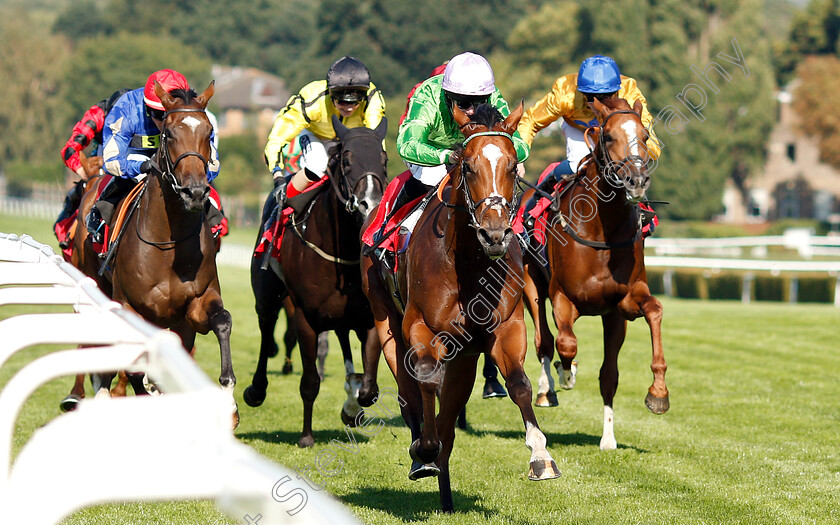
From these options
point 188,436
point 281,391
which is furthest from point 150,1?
point 188,436

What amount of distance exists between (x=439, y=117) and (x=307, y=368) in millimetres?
2375

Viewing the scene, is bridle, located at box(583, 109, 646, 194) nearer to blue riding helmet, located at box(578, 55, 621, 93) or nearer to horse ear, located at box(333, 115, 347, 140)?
blue riding helmet, located at box(578, 55, 621, 93)

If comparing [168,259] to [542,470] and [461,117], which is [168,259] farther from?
[542,470]

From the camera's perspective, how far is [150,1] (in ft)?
303

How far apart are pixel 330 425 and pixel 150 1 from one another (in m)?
90.4

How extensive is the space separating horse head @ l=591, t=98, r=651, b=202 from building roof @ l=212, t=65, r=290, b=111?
268 feet

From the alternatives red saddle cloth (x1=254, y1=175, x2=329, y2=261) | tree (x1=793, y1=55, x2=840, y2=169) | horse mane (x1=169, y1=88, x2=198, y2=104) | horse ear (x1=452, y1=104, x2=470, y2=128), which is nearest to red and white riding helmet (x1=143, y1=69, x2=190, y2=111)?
horse mane (x1=169, y1=88, x2=198, y2=104)

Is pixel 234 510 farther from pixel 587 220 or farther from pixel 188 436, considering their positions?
pixel 587 220

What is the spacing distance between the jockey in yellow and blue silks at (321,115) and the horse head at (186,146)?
98 centimetres

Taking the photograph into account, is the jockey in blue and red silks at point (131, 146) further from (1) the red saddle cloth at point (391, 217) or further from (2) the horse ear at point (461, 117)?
(2) the horse ear at point (461, 117)

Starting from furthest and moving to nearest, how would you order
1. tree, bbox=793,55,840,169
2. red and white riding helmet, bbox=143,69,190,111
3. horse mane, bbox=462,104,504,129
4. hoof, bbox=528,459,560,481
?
1. tree, bbox=793,55,840,169
2. red and white riding helmet, bbox=143,69,190,111
3. horse mane, bbox=462,104,504,129
4. hoof, bbox=528,459,560,481

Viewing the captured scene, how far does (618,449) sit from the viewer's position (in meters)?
7.37

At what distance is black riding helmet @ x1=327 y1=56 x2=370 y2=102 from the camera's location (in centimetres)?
718

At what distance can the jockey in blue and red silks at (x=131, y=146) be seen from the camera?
7129 millimetres
